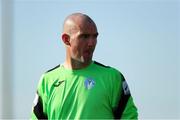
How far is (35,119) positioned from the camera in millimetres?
2646

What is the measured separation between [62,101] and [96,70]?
33cm

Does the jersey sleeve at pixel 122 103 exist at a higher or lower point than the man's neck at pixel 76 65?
lower

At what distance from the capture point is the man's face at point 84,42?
8.13 ft

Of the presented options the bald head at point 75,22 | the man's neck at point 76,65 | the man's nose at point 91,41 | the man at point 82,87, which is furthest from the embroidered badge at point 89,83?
the bald head at point 75,22

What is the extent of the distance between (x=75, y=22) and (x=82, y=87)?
0.45 metres

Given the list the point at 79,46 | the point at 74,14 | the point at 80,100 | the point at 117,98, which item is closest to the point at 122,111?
the point at 117,98

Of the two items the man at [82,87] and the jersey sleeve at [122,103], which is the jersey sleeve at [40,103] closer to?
the man at [82,87]

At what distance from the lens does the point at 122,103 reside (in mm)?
2520

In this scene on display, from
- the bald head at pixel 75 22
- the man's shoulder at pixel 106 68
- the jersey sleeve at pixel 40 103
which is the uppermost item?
the bald head at pixel 75 22

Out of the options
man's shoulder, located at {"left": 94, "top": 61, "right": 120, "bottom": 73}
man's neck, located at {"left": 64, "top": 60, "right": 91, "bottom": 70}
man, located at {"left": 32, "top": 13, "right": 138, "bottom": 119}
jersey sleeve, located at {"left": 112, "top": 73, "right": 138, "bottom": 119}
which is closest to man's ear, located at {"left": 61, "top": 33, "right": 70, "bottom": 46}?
man, located at {"left": 32, "top": 13, "right": 138, "bottom": 119}

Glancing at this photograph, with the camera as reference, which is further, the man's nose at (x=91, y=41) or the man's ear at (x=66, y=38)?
the man's ear at (x=66, y=38)

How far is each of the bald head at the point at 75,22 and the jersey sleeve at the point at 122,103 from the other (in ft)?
1.42

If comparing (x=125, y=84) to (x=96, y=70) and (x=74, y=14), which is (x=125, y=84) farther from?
(x=74, y=14)

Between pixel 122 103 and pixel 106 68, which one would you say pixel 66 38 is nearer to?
pixel 106 68
